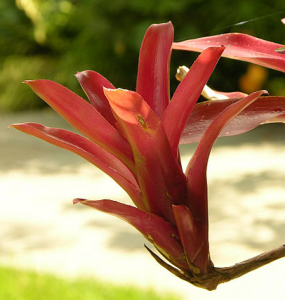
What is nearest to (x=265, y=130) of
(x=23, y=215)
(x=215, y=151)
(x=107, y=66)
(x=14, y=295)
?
(x=215, y=151)

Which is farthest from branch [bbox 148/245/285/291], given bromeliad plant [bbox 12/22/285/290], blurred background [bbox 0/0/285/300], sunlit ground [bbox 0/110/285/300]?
sunlit ground [bbox 0/110/285/300]

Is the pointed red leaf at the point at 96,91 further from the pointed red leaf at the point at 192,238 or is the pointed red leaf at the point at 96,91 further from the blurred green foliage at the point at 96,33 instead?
the blurred green foliage at the point at 96,33

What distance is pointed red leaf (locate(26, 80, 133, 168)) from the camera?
26 cm

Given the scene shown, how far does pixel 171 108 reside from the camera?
0.27 metres

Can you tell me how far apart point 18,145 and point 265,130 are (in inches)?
73.5

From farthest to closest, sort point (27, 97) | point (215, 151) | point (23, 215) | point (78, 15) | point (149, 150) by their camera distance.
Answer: point (27, 97)
point (78, 15)
point (215, 151)
point (23, 215)
point (149, 150)

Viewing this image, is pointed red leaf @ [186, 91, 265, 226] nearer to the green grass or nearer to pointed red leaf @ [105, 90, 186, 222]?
pointed red leaf @ [105, 90, 186, 222]

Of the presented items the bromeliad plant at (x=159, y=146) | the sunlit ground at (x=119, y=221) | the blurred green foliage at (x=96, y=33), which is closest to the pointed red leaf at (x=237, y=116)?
the bromeliad plant at (x=159, y=146)

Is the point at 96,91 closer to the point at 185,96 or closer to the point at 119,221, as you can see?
the point at 185,96

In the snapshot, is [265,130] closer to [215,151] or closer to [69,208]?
[215,151]

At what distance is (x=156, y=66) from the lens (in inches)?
11.1

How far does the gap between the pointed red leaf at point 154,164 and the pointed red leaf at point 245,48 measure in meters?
0.07

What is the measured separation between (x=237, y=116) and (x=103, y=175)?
363cm

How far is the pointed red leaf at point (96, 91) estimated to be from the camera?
29cm
